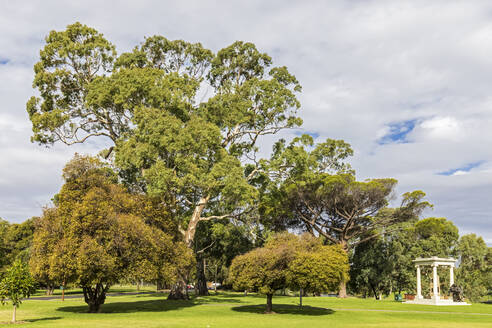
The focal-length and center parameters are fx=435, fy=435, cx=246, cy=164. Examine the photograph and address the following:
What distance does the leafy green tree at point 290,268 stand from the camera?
27391 mm

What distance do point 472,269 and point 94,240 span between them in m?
Answer: 58.8

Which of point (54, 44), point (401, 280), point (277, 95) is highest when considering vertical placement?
point (54, 44)

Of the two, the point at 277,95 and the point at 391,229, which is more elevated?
the point at 277,95

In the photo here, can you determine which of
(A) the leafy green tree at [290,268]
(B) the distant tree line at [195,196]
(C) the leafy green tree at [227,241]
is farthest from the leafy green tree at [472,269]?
(A) the leafy green tree at [290,268]

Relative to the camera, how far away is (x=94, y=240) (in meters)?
26.1

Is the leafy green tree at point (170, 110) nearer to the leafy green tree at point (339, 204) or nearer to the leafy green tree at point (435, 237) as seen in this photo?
the leafy green tree at point (339, 204)

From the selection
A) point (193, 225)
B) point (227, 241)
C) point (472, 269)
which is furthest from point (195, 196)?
point (472, 269)

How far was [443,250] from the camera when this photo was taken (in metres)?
59.9

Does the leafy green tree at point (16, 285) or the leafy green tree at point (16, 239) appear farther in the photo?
the leafy green tree at point (16, 239)

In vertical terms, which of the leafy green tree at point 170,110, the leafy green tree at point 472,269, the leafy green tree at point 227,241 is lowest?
the leafy green tree at point 472,269

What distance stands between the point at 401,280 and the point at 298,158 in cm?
3151

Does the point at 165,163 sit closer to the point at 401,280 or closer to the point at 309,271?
the point at 309,271

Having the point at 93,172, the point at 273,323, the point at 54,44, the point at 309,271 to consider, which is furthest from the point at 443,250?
the point at 54,44

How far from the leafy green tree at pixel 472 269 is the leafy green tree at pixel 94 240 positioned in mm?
49696
